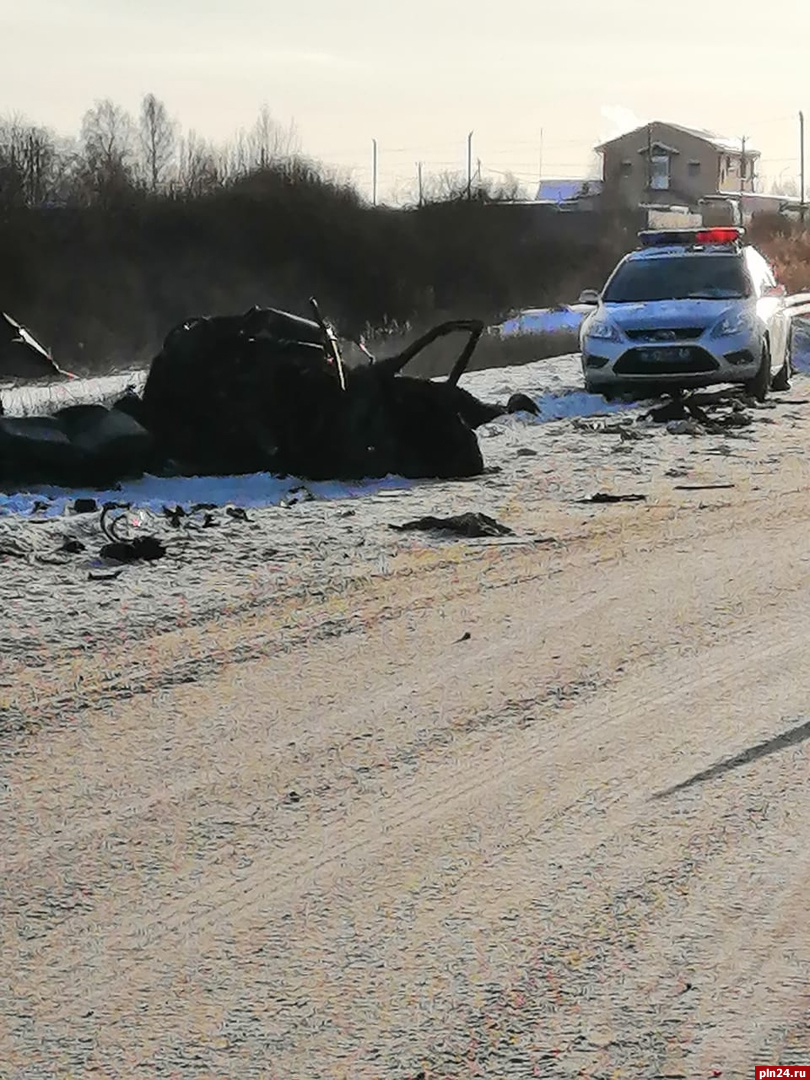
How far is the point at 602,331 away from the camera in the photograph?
1778cm

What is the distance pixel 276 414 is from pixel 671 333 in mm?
6652

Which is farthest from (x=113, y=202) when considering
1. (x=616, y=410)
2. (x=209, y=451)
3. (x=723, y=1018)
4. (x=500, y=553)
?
(x=723, y=1018)

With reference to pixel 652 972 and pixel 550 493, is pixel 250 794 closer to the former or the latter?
pixel 652 972

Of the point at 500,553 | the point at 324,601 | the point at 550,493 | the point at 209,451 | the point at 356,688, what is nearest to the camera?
the point at 356,688

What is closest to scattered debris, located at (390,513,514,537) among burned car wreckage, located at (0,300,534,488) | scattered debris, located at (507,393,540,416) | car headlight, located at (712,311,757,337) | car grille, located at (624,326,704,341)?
burned car wreckage, located at (0,300,534,488)

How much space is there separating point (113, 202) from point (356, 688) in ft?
129

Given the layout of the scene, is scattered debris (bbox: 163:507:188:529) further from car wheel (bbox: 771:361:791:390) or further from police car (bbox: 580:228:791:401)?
car wheel (bbox: 771:361:791:390)

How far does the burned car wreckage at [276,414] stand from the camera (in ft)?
38.7

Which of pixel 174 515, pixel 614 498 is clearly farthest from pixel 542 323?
pixel 174 515

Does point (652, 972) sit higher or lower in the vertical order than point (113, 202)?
lower

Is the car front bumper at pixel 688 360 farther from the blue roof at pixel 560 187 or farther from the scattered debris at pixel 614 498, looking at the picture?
the blue roof at pixel 560 187

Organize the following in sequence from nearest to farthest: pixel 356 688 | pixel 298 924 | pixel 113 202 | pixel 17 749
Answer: pixel 298 924 → pixel 17 749 → pixel 356 688 → pixel 113 202

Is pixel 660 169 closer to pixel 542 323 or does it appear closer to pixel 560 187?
pixel 560 187

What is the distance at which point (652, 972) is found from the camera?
3584 millimetres
